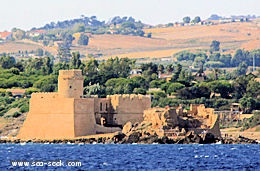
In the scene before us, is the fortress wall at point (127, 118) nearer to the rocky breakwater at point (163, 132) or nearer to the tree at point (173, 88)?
the rocky breakwater at point (163, 132)

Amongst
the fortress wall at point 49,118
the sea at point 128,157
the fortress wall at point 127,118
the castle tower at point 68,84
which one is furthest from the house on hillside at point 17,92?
the sea at point 128,157

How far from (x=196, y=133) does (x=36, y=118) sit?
42.2ft

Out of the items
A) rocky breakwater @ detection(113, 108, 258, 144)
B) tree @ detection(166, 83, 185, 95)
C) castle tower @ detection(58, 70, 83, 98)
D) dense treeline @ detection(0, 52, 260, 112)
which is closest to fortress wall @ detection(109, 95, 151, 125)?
rocky breakwater @ detection(113, 108, 258, 144)

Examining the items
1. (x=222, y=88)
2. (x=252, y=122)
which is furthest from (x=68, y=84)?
(x=222, y=88)

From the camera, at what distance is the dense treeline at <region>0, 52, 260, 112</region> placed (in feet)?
396

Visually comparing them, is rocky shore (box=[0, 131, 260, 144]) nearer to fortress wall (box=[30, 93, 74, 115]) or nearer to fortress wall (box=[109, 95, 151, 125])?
fortress wall (box=[30, 93, 74, 115])

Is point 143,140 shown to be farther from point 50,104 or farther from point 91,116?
point 50,104

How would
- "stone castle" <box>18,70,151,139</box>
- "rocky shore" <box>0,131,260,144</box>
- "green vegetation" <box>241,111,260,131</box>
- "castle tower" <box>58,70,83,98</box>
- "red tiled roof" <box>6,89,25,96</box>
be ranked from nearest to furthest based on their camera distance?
"rocky shore" <box>0,131,260,144</box>, "stone castle" <box>18,70,151,139</box>, "castle tower" <box>58,70,83,98</box>, "green vegetation" <box>241,111,260,131</box>, "red tiled roof" <box>6,89,25,96</box>

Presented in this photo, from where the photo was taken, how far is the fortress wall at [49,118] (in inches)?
3612

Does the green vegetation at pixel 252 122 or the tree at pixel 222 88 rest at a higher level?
the tree at pixel 222 88

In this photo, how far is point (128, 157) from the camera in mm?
73500

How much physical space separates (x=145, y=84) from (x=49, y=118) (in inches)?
1545

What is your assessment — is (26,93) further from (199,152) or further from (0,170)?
(0,170)

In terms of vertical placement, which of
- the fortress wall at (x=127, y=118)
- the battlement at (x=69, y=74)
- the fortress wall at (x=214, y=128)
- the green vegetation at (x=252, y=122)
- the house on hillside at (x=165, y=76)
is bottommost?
the green vegetation at (x=252, y=122)
